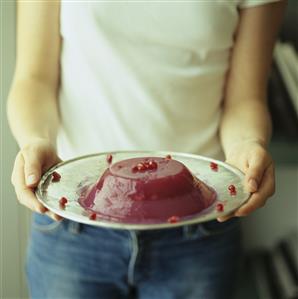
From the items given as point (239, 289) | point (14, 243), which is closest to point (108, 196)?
point (14, 243)

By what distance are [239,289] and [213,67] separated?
565 mm

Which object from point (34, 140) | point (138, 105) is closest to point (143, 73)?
point (138, 105)

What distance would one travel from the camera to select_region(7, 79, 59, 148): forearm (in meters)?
0.56

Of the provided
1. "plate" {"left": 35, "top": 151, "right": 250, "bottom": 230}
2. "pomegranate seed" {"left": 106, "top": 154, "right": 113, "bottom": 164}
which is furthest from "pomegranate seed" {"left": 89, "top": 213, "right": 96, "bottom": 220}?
"pomegranate seed" {"left": 106, "top": 154, "right": 113, "bottom": 164}

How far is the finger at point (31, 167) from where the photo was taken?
0.48 m

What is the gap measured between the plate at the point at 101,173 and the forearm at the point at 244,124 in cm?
5

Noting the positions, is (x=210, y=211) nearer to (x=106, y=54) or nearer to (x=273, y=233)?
(x=106, y=54)

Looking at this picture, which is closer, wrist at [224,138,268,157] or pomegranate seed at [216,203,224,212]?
pomegranate seed at [216,203,224,212]

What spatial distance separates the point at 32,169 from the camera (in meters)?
0.49

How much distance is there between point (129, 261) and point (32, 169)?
0.51 feet

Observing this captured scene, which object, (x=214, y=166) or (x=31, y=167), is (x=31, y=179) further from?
(x=214, y=166)

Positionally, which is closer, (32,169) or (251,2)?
(32,169)

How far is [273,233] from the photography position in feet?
3.82

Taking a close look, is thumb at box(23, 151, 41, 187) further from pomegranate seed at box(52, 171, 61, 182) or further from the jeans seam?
the jeans seam
